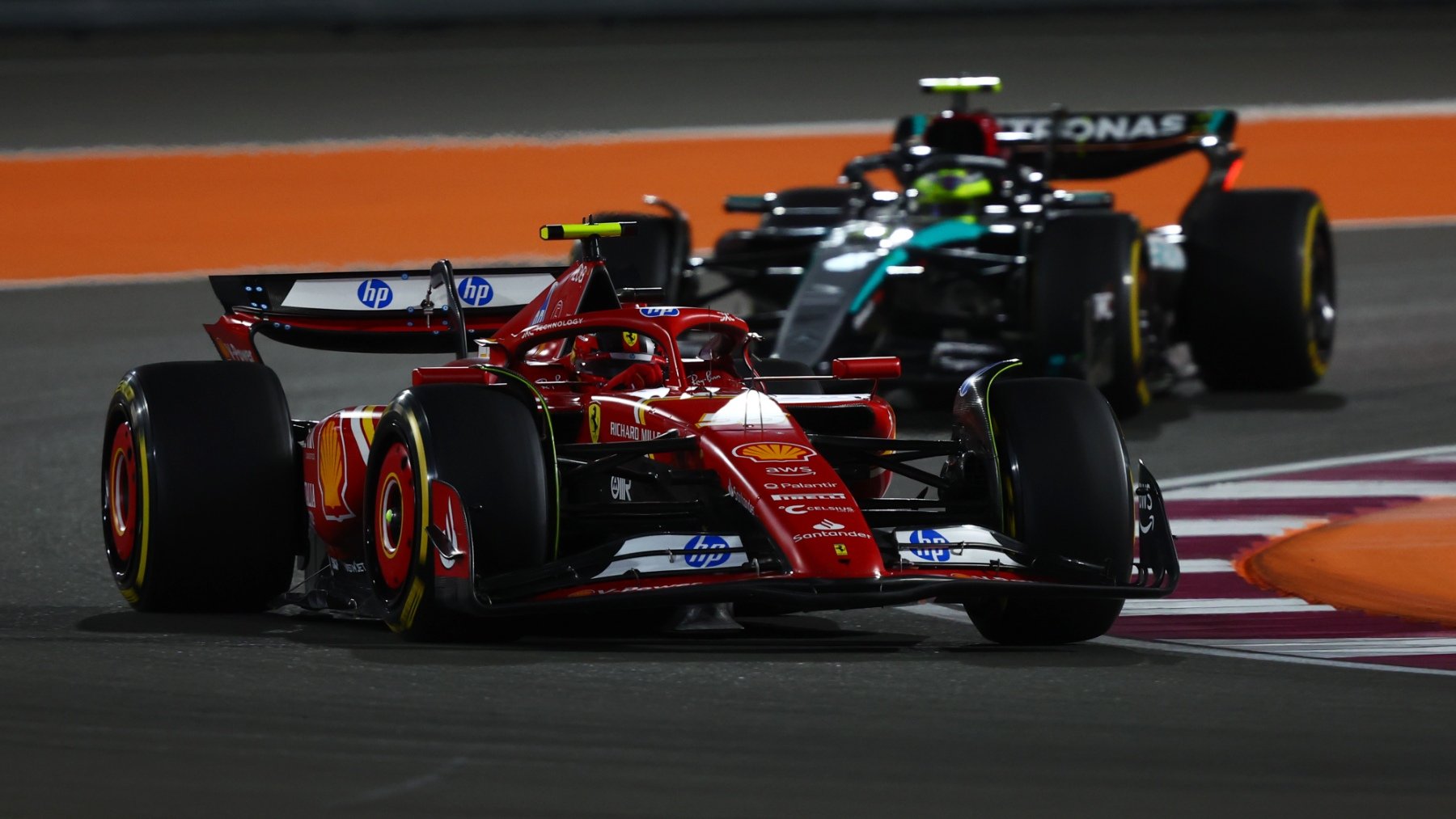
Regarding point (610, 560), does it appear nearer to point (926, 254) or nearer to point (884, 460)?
point (884, 460)

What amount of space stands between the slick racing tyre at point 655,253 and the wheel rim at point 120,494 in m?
5.68

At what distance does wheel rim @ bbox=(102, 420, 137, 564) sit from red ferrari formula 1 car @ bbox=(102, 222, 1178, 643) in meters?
0.01

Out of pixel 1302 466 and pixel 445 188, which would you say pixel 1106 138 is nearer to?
pixel 1302 466

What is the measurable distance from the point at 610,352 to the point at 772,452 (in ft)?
Answer: 5.13

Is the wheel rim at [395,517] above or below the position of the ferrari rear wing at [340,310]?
below

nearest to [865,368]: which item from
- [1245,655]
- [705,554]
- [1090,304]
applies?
[705,554]

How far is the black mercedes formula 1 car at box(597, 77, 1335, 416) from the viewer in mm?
13016

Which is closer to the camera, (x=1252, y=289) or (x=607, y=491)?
(x=607, y=491)

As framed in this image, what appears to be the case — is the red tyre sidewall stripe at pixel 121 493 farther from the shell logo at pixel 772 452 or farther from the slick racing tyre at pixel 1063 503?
the slick racing tyre at pixel 1063 503

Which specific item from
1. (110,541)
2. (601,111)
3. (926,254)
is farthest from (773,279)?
(601,111)

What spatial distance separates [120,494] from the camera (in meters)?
8.56

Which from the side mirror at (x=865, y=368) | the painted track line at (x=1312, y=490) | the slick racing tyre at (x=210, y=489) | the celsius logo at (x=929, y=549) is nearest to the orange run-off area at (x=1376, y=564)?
the painted track line at (x=1312, y=490)

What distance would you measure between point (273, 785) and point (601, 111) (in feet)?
80.7

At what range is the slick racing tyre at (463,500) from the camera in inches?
276
